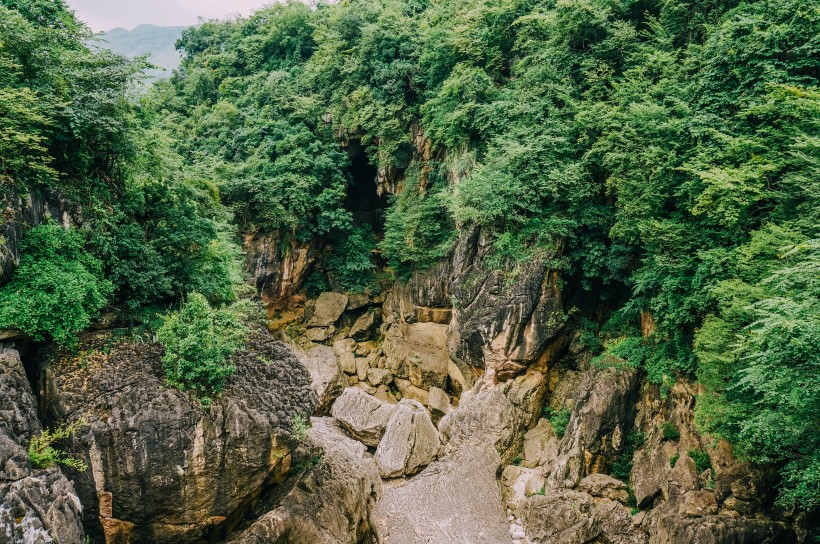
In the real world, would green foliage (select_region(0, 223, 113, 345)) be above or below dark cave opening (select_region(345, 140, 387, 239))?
below

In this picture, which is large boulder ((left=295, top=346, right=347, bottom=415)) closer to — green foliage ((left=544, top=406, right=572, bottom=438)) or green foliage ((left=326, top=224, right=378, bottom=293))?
green foliage ((left=326, top=224, right=378, bottom=293))

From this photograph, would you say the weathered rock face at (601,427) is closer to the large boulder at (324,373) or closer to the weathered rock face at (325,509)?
the weathered rock face at (325,509)

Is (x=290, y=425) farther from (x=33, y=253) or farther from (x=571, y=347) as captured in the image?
(x=571, y=347)

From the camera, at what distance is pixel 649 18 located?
16312 mm

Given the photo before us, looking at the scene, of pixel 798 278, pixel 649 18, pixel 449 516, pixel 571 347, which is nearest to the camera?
pixel 798 278

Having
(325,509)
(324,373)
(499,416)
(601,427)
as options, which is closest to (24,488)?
(325,509)

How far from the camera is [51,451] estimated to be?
22.3 feet

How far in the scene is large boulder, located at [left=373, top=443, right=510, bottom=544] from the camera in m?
13.4

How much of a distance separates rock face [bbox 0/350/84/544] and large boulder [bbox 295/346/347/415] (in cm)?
1446

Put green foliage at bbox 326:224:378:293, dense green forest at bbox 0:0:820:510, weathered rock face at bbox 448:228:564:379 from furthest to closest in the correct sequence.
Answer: green foliage at bbox 326:224:378:293, weathered rock face at bbox 448:228:564:379, dense green forest at bbox 0:0:820:510

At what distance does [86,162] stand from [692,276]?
50.2 feet

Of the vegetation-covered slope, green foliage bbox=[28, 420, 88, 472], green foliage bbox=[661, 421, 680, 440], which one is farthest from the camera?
green foliage bbox=[661, 421, 680, 440]

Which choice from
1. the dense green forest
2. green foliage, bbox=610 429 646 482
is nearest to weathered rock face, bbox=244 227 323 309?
the dense green forest

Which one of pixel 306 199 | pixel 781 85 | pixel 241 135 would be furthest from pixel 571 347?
pixel 241 135
